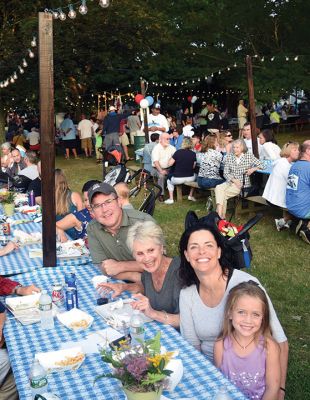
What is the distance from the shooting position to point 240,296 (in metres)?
2.51

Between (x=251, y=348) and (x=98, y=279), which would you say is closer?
(x=251, y=348)

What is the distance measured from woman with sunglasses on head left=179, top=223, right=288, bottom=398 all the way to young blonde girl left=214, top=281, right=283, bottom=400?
0.19 meters

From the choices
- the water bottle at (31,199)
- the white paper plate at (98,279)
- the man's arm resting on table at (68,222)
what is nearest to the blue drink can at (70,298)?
the white paper plate at (98,279)

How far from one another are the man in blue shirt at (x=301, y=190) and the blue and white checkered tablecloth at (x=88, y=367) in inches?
152

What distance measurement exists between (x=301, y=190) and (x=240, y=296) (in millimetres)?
4173

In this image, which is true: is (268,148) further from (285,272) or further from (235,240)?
(235,240)

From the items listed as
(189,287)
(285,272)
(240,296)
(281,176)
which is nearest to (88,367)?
(189,287)

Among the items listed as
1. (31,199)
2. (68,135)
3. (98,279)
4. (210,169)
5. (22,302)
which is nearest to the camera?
(22,302)

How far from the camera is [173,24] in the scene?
1962cm

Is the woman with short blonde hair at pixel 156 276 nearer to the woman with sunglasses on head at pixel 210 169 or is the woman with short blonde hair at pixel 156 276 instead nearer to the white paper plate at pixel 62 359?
the white paper plate at pixel 62 359

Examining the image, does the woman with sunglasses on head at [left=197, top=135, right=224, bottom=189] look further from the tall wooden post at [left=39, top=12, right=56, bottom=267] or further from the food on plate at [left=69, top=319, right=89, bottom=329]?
the food on plate at [left=69, top=319, right=89, bottom=329]

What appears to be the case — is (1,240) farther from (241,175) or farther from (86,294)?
(241,175)

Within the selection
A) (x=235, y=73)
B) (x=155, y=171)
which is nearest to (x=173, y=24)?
(x=235, y=73)

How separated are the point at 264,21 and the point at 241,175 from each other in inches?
466
